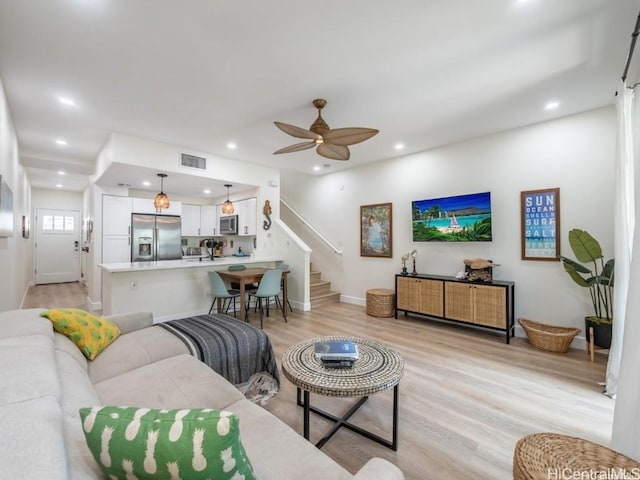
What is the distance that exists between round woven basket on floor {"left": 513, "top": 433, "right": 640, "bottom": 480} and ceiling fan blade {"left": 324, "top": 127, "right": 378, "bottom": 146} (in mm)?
2499

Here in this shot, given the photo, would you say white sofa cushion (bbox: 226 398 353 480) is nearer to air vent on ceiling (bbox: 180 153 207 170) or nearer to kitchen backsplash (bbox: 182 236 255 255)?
air vent on ceiling (bbox: 180 153 207 170)

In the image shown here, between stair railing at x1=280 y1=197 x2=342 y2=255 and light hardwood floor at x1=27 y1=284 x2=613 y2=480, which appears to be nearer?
light hardwood floor at x1=27 y1=284 x2=613 y2=480

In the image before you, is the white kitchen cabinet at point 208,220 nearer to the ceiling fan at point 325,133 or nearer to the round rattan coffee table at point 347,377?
the ceiling fan at point 325,133

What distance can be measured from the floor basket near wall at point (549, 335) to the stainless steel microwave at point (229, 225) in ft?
17.8

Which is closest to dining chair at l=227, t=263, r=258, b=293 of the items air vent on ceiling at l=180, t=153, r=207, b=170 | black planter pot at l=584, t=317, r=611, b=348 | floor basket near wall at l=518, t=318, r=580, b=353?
air vent on ceiling at l=180, t=153, r=207, b=170

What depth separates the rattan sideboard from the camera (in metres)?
3.77

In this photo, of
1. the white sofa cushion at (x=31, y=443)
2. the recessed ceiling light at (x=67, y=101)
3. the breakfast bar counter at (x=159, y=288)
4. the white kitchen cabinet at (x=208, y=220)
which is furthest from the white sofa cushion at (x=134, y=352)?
the white kitchen cabinet at (x=208, y=220)

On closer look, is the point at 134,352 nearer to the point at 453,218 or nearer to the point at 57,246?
the point at 453,218

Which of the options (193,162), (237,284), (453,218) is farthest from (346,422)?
(193,162)

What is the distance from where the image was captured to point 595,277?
3.16 m

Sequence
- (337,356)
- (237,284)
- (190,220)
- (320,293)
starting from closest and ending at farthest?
1. (337,356)
2. (237,284)
3. (320,293)
4. (190,220)

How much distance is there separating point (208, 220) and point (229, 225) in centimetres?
110

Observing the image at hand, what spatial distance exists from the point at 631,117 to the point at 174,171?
17.7ft

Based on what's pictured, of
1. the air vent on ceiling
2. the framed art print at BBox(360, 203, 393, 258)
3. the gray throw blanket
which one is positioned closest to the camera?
the gray throw blanket
